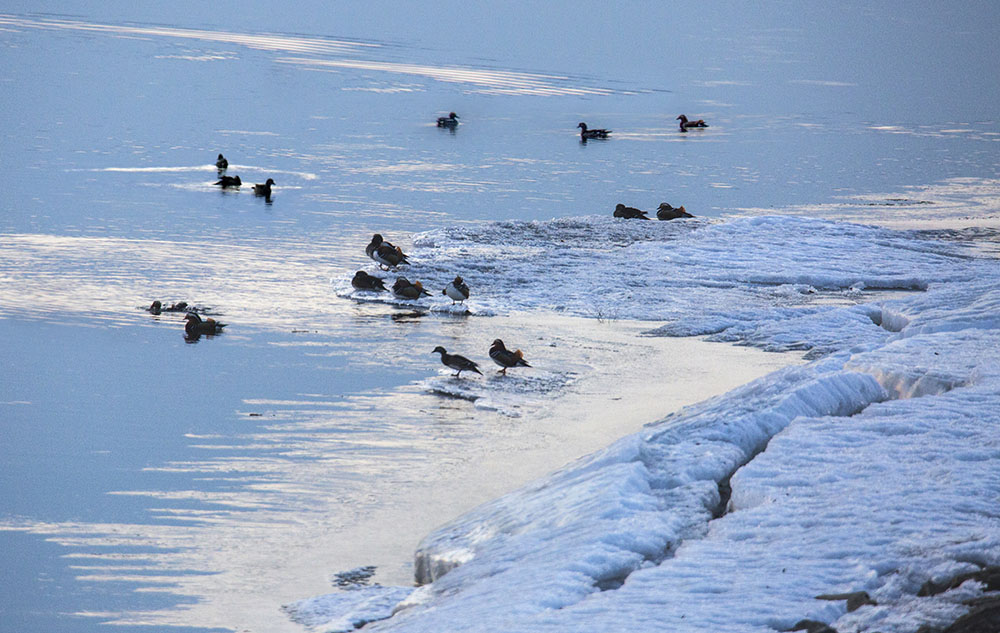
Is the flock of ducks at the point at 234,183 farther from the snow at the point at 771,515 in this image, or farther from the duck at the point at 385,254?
the snow at the point at 771,515

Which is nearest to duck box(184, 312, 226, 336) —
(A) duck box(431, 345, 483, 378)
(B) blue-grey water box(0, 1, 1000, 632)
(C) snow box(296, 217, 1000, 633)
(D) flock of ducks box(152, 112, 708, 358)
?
(D) flock of ducks box(152, 112, 708, 358)

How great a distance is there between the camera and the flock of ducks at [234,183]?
26.2 m

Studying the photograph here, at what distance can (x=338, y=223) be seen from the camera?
24234 mm

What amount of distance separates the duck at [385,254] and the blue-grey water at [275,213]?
0.83 m

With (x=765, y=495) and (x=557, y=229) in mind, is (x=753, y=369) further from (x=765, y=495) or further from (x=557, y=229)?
(x=557, y=229)

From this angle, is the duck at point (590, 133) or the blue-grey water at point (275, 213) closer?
the blue-grey water at point (275, 213)

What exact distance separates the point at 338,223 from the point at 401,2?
366ft

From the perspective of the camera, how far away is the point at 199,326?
607 inches

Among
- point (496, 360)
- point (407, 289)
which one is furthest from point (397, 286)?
point (496, 360)

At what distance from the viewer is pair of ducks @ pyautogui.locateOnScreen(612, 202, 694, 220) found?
25.1 m

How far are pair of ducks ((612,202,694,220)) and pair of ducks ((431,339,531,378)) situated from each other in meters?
11.1

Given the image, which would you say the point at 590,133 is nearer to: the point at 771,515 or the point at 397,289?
the point at 397,289

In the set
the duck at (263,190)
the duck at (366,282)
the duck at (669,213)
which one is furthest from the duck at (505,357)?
the duck at (263,190)

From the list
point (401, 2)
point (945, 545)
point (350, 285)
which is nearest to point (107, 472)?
point (945, 545)
